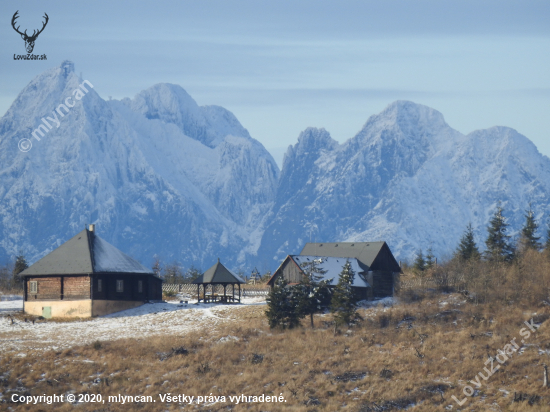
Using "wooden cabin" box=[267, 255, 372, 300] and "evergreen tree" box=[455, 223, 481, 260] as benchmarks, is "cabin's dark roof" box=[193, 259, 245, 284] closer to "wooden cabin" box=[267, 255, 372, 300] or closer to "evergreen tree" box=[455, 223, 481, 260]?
"wooden cabin" box=[267, 255, 372, 300]

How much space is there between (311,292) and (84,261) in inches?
856

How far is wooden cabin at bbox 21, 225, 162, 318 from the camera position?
67.9m

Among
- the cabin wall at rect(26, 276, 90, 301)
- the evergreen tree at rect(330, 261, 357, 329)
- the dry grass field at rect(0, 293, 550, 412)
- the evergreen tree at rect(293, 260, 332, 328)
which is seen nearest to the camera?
the dry grass field at rect(0, 293, 550, 412)

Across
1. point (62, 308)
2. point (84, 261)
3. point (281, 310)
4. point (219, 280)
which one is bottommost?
point (281, 310)

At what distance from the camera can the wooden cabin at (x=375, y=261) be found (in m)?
74.6

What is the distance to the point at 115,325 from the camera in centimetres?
6219

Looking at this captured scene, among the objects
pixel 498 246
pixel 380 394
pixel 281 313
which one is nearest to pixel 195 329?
pixel 281 313

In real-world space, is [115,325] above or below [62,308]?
below

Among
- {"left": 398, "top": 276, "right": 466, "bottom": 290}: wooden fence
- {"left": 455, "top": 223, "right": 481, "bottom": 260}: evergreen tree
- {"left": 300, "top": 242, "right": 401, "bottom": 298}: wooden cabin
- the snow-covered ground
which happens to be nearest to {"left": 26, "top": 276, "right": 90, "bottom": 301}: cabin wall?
the snow-covered ground

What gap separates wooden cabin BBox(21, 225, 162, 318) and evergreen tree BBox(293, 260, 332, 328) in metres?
16.3

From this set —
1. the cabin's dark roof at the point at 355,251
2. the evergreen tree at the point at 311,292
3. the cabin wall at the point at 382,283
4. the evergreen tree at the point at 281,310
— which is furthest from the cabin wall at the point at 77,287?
the cabin wall at the point at 382,283

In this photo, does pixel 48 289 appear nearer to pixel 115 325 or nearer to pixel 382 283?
pixel 115 325

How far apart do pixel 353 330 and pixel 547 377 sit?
1620 cm

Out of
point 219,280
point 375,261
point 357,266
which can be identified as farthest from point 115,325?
point 375,261
